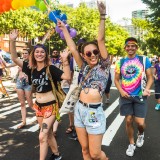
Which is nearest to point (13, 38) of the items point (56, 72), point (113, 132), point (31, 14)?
point (56, 72)

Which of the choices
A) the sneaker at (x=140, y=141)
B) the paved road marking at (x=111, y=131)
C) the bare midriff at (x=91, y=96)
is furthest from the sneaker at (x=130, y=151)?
the bare midriff at (x=91, y=96)

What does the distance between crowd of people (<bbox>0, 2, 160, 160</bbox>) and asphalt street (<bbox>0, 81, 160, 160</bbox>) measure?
0.83 ft

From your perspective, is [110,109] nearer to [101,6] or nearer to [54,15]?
[54,15]

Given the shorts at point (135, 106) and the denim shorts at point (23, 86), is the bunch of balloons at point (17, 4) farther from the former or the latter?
the shorts at point (135, 106)

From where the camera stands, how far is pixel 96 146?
3.26m

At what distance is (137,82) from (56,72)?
1477 millimetres

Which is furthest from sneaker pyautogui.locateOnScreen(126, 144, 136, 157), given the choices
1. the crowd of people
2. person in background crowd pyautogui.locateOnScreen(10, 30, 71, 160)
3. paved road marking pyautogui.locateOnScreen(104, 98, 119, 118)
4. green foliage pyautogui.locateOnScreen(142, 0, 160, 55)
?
green foliage pyautogui.locateOnScreen(142, 0, 160, 55)

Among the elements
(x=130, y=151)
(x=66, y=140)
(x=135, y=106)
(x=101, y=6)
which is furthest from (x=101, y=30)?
(x=66, y=140)

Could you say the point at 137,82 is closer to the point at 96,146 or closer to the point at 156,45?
the point at 96,146

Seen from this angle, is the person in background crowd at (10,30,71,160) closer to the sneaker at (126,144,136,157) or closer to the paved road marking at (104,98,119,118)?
the sneaker at (126,144,136,157)

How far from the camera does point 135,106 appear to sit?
469 centimetres

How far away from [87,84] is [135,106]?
1669 mm

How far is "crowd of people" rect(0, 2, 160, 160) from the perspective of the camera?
3275 mm

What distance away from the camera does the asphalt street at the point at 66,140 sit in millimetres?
4717
